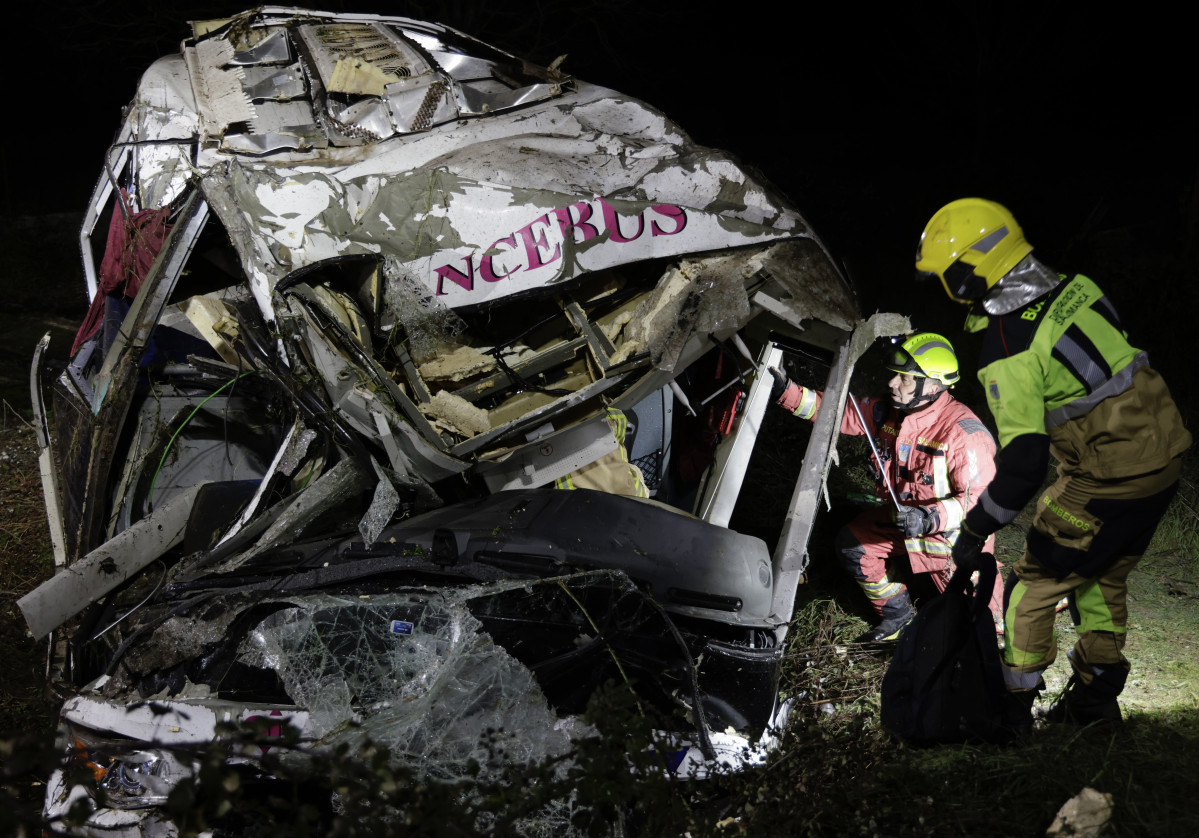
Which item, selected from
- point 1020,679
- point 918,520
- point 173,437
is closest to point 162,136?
point 173,437

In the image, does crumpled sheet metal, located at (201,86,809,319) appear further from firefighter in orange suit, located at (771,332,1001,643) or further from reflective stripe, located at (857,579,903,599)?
reflective stripe, located at (857,579,903,599)

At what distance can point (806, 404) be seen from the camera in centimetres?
395

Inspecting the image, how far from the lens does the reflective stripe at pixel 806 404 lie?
3.94 m

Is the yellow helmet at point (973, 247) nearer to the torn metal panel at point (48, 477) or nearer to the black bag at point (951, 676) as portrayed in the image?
the black bag at point (951, 676)

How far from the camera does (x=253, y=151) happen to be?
3.25 m

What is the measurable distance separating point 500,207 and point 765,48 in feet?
52.1

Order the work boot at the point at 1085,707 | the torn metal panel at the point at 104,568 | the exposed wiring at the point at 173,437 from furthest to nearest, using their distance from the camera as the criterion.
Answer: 1. the exposed wiring at the point at 173,437
2. the work boot at the point at 1085,707
3. the torn metal panel at the point at 104,568

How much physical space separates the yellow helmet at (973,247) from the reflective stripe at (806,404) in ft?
3.63

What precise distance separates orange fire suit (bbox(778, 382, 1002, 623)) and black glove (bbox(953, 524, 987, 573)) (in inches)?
18.9

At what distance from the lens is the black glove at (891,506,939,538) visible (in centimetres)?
359

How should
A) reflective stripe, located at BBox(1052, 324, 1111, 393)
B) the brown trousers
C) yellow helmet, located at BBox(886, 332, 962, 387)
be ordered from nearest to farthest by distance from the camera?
reflective stripe, located at BBox(1052, 324, 1111, 393) → the brown trousers → yellow helmet, located at BBox(886, 332, 962, 387)

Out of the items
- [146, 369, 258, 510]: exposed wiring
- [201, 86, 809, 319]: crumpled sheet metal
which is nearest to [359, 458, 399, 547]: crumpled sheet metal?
[201, 86, 809, 319]: crumpled sheet metal

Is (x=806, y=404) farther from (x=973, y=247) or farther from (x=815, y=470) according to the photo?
(x=973, y=247)

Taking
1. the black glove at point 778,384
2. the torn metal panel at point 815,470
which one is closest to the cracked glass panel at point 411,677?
the torn metal panel at point 815,470
